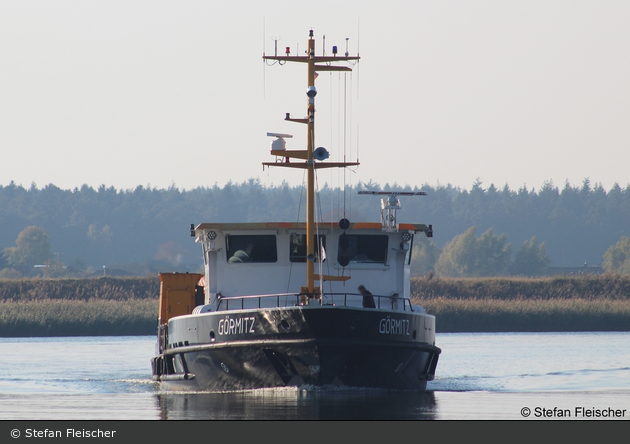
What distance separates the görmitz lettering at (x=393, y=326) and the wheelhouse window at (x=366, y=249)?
7.21ft

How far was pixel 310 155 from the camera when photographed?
2239 cm

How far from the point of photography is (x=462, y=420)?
17.8 m

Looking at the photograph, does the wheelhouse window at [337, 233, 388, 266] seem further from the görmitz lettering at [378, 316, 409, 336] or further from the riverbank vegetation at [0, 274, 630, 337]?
the riverbank vegetation at [0, 274, 630, 337]

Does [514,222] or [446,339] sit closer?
[446,339]

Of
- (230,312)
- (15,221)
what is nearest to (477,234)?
(15,221)

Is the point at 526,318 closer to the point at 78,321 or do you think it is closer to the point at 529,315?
the point at 529,315

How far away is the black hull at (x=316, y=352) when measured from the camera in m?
20.8

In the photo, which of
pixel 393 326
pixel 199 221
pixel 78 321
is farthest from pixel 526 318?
pixel 199 221

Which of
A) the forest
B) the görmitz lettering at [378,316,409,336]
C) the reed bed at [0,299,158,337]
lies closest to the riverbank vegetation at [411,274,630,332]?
the reed bed at [0,299,158,337]

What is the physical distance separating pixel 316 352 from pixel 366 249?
378 cm

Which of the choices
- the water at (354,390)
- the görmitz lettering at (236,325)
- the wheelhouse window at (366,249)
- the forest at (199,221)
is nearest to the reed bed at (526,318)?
the water at (354,390)

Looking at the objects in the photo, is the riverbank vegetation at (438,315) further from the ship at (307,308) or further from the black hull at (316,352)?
the black hull at (316,352)

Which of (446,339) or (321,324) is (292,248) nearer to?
(321,324)

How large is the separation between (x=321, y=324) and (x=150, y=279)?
42821 millimetres
